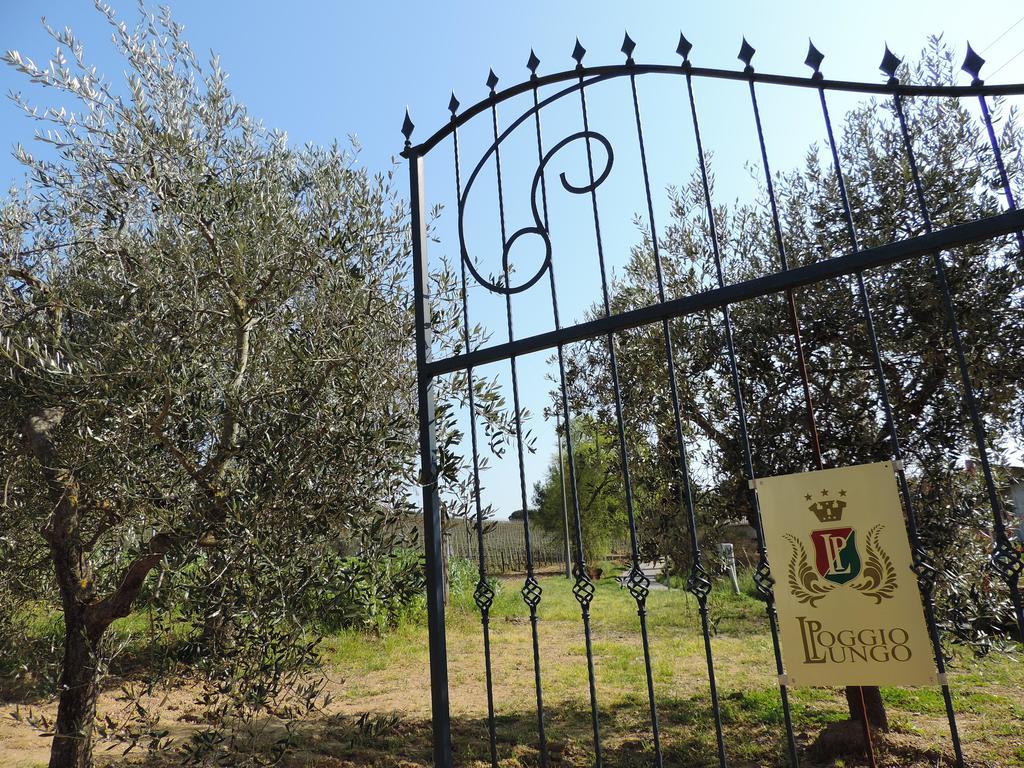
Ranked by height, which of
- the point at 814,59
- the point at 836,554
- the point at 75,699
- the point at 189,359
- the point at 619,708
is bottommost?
the point at 619,708

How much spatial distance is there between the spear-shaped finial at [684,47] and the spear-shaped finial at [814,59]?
533 mm

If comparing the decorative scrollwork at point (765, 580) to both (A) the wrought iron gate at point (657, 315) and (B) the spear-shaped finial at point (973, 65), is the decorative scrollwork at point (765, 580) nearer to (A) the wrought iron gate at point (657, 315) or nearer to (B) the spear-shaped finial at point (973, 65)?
(A) the wrought iron gate at point (657, 315)

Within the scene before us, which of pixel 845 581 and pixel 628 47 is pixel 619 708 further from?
pixel 628 47

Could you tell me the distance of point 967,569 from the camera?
14.1ft

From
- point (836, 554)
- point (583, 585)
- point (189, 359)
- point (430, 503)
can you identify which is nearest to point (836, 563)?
point (836, 554)

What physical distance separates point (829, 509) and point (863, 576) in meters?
0.26

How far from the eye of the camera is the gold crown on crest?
2354 millimetres

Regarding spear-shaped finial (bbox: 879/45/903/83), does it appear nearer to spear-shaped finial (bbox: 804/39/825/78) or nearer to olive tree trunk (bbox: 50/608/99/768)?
spear-shaped finial (bbox: 804/39/825/78)

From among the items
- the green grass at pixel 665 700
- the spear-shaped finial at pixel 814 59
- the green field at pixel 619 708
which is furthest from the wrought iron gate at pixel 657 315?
the green grass at pixel 665 700

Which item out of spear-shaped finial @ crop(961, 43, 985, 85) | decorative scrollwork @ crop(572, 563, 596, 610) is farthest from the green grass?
spear-shaped finial @ crop(961, 43, 985, 85)

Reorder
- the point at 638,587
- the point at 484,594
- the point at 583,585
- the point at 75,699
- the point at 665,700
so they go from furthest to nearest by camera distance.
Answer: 1. the point at 665,700
2. the point at 75,699
3. the point at 484,594
4. the point at 583,585
5. the point at 638,587

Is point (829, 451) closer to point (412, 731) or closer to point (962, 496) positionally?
point (962, 496)

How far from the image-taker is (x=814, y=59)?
2.67m

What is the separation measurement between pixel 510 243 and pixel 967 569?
13.0 ft
